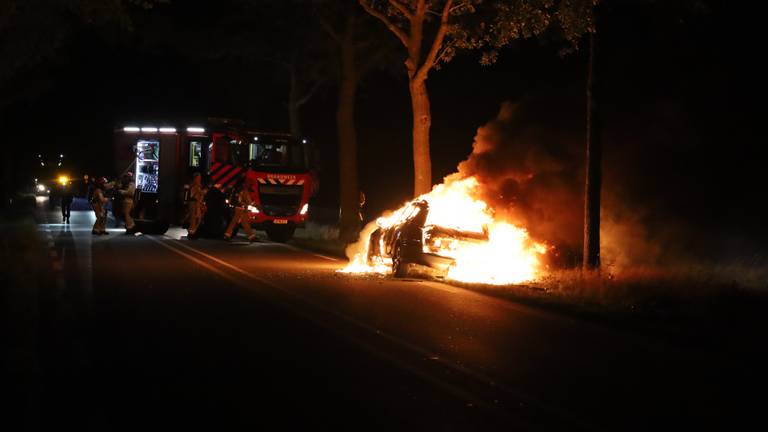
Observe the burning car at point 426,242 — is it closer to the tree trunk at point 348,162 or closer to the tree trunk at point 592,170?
the tree trunk at point 592,170

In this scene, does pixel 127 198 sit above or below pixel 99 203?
above

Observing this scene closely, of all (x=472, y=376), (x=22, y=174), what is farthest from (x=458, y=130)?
(x=22, y=174)

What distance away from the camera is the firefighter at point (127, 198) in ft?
106

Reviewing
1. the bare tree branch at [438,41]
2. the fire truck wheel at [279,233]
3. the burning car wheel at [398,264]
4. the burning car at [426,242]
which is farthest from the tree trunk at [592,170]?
the fire truck wheel at [279,233]

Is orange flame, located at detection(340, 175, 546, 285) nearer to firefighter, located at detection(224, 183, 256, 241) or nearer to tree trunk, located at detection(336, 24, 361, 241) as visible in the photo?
firefighter, located at detection(224, 183, 256, 241)

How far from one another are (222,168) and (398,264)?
47.4 feet

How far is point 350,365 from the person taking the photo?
10.3 meters

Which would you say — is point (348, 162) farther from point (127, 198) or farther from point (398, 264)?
point (398, 264)

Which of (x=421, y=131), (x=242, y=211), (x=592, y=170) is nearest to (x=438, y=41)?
(x=421, y=131)

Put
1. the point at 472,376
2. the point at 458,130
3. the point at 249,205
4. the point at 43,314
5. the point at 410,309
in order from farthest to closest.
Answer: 1. the point at 458,130
2. the point at 249,205
3. the point at 410,309
4. the point at 43,314
5. the point at 472,376

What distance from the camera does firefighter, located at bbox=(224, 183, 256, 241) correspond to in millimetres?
30234

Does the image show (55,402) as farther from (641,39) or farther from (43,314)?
(641,39)

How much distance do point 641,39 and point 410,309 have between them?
1172cm

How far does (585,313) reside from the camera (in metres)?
15.2
